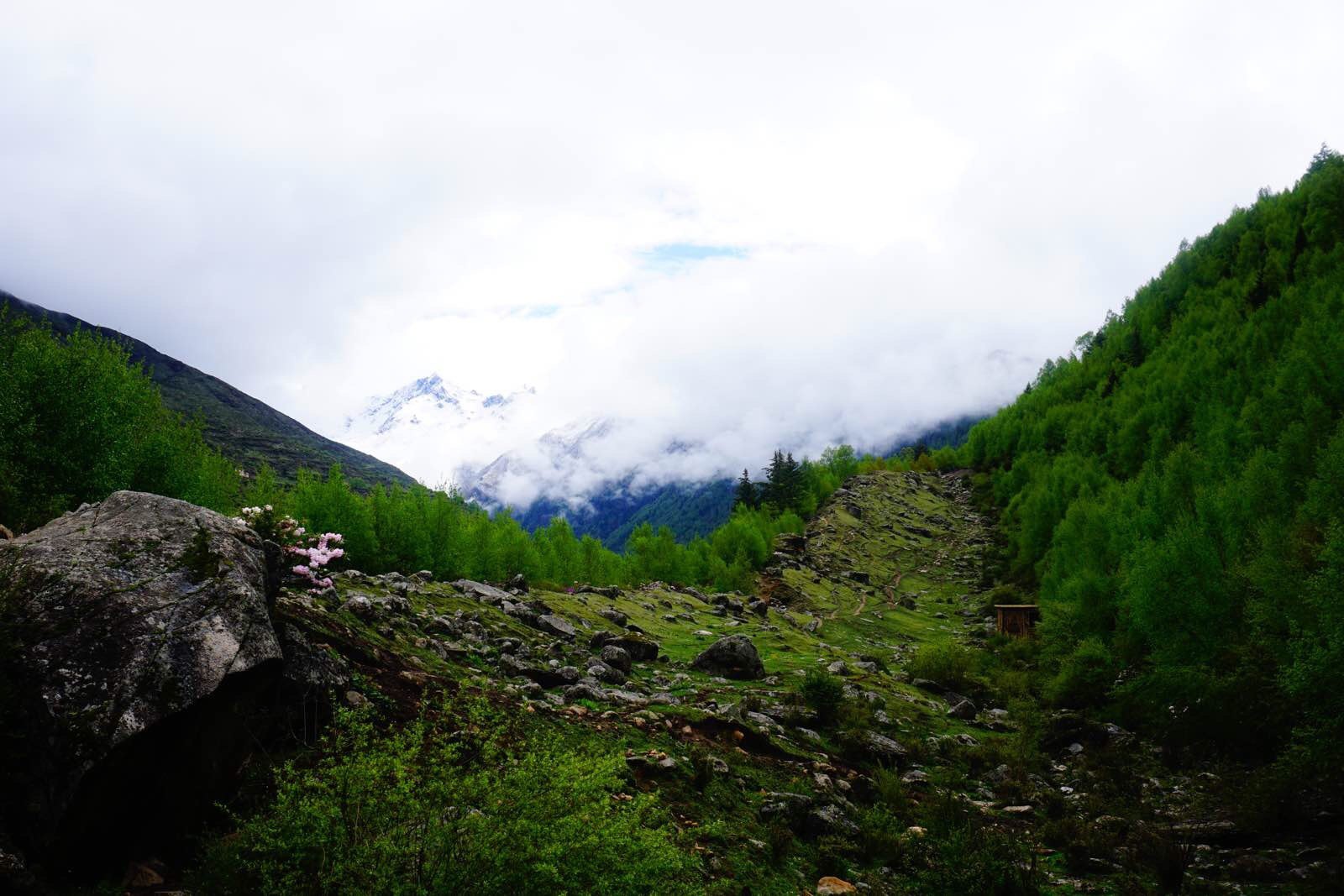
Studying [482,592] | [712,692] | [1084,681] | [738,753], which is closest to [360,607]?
[482,592]

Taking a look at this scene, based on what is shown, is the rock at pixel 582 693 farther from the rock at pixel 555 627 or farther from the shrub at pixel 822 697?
the shrub at pixel 822 697

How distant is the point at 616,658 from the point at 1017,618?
2274 inches

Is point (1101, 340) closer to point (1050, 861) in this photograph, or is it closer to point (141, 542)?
point (1050, 861)

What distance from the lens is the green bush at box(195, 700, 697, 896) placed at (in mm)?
8414

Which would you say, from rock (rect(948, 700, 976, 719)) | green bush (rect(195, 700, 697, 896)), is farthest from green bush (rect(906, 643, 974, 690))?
green bush (rect(195, 700, 697, 896))

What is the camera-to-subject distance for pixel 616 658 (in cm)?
2908

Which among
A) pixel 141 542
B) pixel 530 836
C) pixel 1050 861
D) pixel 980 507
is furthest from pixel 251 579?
pixel 980 507

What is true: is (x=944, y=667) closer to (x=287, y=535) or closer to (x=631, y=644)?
(x=631, y=644)

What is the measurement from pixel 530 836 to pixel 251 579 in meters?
7.71

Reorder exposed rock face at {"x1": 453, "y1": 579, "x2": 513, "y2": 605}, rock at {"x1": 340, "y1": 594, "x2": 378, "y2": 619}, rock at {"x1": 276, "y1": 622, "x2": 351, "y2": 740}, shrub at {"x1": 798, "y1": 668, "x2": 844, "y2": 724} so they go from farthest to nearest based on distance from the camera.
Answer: exposed rock face at {"x1": 453, "y1": 579, "x2": 513, "y2": 605}, shrub at {"x1": 798, "y1": 668, "x2": 844, "y2": 724}, rock at {"x1": 340, "y1": 594, "x2": 378, "y2": 619}, rock at {"x1": 276, "y1": 622, "x2": 351, "y2": 740}

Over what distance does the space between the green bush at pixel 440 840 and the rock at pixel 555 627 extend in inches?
818

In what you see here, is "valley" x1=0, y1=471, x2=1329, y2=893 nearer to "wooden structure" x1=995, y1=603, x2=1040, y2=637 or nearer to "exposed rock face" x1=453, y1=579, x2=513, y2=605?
"exposed rock face" x1=453, y1=579, x2=513, y2=605

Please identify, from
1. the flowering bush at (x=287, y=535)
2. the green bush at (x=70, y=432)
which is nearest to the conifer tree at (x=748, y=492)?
the green bush at (x=70, y=432)

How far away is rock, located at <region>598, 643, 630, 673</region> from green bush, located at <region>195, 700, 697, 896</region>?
18.8m
